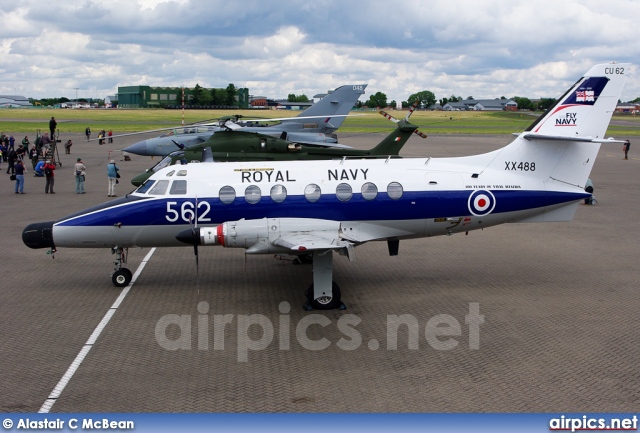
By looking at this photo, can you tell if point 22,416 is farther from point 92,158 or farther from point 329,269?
point 92,158

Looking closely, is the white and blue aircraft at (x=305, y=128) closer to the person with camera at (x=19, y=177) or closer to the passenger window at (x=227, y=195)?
the person with camera at (x=19, y=177)

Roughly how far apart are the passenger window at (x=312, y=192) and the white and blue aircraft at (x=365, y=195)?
3 cm

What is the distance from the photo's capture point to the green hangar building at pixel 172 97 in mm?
160000

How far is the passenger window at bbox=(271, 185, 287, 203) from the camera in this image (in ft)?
50.5

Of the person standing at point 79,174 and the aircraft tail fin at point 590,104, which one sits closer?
the aircraft tail fin at point 590,104

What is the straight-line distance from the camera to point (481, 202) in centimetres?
1584

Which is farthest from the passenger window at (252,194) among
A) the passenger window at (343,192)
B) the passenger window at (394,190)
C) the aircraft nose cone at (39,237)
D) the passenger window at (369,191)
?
the aircraft nose cone at (39,237)

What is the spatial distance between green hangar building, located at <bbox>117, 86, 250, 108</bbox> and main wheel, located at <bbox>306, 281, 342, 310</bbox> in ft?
493

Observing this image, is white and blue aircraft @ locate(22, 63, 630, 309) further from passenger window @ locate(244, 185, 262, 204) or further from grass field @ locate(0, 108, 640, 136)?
grass field @ locate(0, 108, 640, 136)

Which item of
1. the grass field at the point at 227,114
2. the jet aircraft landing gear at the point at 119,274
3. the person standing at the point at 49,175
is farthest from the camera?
the grass field at the point at 227,114

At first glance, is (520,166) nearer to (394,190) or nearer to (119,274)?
(394,190)

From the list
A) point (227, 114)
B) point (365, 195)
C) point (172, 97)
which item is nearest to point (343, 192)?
point (365, 195)

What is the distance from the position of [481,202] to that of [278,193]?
5.27m

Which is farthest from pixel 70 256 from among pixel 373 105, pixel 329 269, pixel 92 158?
pixel 373 105
